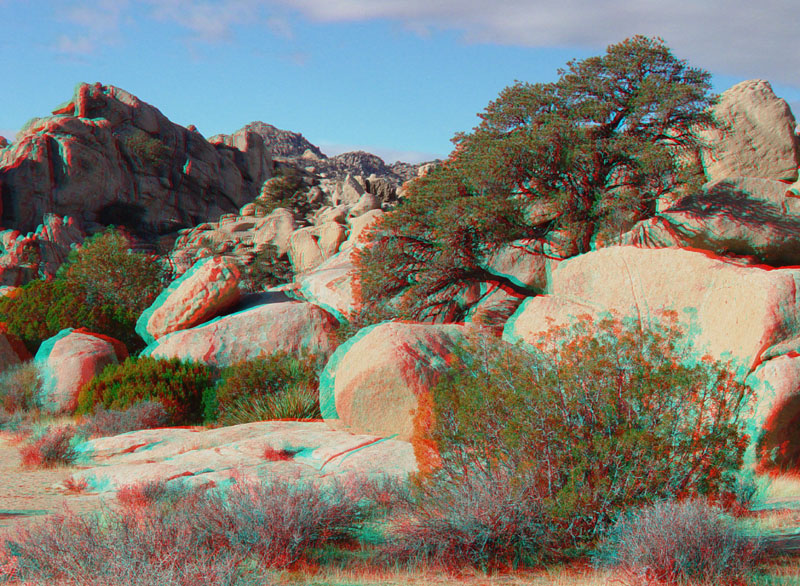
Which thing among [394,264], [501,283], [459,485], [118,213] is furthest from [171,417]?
[118,213]

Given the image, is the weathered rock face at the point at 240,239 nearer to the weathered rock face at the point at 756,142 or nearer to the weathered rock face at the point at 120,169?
the weathered rock face at the point at 120,169

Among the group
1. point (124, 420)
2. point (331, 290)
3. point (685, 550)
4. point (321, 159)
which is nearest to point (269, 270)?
point (331, 290)

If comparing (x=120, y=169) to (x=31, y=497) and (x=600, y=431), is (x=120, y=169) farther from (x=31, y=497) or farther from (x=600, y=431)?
(x=600, y=431)

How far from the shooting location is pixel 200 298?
16312mm

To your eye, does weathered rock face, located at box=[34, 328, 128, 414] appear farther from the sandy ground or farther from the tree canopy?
the tree canopy

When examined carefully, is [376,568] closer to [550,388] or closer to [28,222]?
[550,388]

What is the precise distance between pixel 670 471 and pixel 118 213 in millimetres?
55083

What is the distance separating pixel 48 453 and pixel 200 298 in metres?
6.55

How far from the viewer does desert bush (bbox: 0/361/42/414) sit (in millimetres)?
14648

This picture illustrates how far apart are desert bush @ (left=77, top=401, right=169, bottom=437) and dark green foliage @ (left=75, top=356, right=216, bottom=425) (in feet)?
1.03

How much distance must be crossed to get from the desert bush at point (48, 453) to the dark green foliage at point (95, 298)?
8.58 meters

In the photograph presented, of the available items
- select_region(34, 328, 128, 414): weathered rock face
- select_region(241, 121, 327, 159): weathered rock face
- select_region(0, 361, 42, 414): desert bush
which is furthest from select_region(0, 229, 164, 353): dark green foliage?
select_region(241, 121, 327, 159): weathered rock face

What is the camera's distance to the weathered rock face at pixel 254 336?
50.9ft

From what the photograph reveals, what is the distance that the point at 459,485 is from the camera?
591cm
